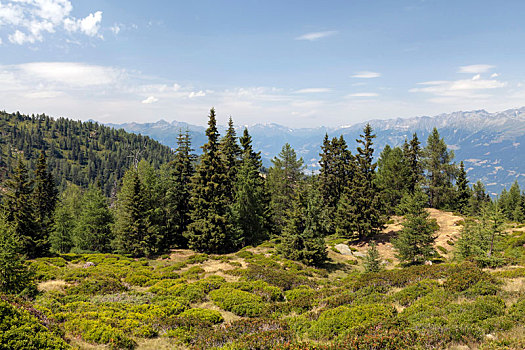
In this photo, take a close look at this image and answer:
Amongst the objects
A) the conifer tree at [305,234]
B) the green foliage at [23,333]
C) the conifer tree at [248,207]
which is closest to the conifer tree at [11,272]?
the green foliage at [23,333]

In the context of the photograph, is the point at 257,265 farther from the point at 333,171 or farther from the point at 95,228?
the point at 333,171

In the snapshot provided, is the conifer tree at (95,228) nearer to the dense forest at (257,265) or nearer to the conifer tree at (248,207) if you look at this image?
the dense forest at (257,265)

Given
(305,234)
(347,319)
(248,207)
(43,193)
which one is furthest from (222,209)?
(43,193)

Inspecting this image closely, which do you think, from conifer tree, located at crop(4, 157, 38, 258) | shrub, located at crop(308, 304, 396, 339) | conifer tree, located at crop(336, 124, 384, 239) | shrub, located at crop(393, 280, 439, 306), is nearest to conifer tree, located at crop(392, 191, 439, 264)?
conifer tree, located at crop(336, 124, 384, 239)

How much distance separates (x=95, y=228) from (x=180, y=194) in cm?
1454

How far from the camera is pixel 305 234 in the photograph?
27.9m

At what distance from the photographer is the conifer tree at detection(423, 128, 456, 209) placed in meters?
54.8

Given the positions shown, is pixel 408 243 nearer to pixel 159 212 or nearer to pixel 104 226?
pixel 159 212

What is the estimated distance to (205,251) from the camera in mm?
35281

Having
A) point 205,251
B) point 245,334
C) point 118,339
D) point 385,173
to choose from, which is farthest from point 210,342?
point 385,173

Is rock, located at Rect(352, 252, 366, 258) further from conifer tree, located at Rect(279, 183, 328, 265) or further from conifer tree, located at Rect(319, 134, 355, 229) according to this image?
conifer tree, located at Rect(319, 134, 355, 229)

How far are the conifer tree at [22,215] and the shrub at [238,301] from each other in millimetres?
26099

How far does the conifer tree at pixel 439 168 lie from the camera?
54844 millimetres

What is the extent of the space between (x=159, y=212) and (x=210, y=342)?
96.4ft
